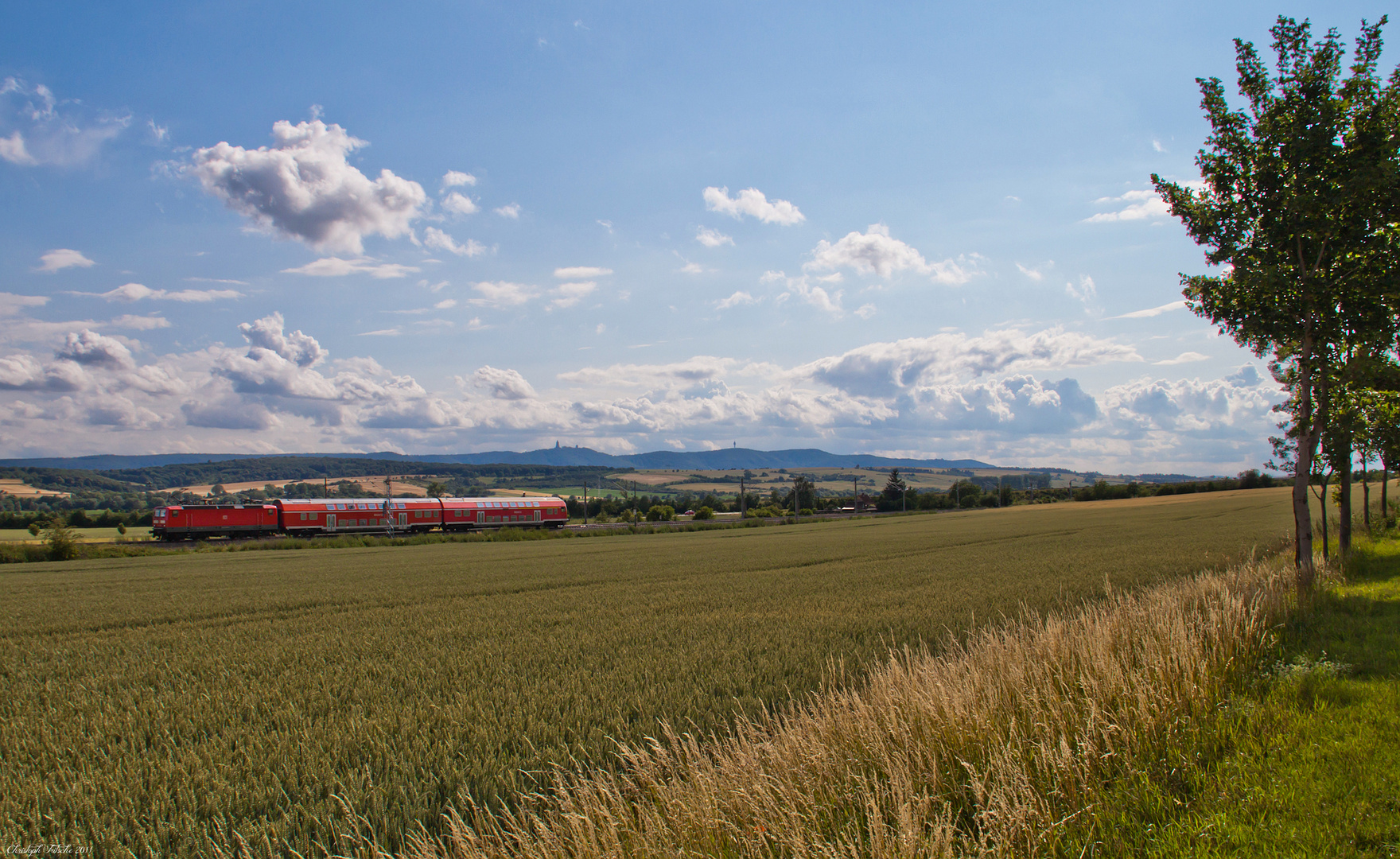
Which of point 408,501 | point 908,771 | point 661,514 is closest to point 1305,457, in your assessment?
point 908,771

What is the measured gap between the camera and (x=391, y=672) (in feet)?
31.5

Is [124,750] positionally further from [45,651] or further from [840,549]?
[840,549]

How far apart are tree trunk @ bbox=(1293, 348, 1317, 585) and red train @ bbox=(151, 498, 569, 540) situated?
2774 inches

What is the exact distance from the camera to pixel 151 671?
10203mm

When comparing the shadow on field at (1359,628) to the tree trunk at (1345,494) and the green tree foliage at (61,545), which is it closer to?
the tree trunk at (1345,494)

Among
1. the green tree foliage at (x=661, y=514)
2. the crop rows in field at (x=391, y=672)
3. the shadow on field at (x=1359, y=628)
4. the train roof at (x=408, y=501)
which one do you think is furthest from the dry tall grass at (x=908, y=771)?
the green tree foliage at (x=661, y=514)

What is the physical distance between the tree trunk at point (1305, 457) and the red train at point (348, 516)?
70461mm

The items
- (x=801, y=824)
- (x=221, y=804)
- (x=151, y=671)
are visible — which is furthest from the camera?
(x=151, y=671)

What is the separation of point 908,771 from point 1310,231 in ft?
46.6

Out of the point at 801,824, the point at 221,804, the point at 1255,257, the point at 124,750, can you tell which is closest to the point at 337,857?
the point at 221,804

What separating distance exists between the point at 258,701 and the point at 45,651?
8.41 metres

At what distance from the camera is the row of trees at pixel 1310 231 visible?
12.0 m

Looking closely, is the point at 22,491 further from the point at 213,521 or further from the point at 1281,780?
the point at 1281,780

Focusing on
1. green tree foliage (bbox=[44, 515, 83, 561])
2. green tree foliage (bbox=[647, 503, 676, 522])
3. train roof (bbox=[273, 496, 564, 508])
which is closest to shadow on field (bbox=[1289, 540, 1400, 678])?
green tree foliage (bbox=[44, 515, 83, 561])
